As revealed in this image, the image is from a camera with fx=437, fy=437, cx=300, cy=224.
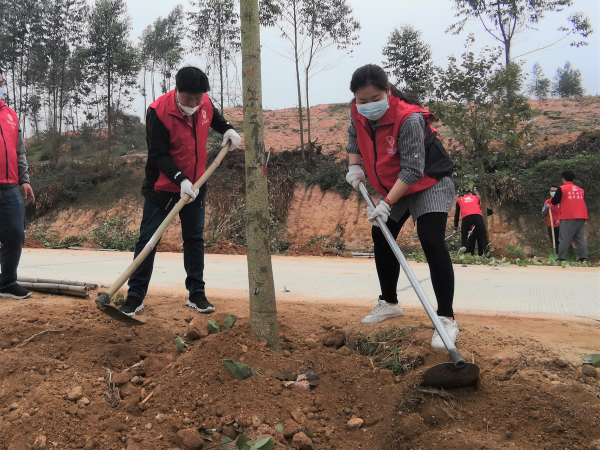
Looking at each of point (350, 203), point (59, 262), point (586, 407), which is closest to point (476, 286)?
point (586, 407)

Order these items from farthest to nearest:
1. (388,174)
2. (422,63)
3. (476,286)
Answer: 1. (422,63)
2. (476,286)
3. (388,174)

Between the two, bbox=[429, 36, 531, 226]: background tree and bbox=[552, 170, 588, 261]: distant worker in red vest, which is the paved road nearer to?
bbox=[552, 170, 588, 261]: distant worker in red vest

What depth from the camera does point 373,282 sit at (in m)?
4.76

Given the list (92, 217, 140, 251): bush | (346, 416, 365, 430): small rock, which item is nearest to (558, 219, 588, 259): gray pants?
(346, 416, 365, 430): small rock

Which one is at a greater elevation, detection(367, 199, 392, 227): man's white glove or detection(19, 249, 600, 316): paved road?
detection(367, 199, 392, 227): man's white glove

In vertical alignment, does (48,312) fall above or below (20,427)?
above

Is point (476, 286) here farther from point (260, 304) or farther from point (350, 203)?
point (350, 203)

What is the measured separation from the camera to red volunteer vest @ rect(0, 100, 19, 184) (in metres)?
3.43

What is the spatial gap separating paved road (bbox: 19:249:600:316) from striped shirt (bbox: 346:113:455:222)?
1.20 metres

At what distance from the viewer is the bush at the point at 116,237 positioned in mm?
11297

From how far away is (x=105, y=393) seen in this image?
1999 millimetres

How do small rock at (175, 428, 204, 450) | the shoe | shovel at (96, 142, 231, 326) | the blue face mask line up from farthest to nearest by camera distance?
1. the shoe
2. the blue face mask
3. shovel at (96, 142, 231, 326)
4. small rock at (175, 428, 204, 450)

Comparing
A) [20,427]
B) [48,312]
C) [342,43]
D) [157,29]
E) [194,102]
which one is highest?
[157,29]

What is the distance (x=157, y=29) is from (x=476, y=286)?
33.9 meters
